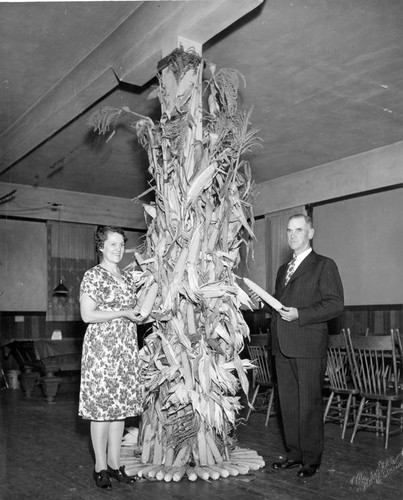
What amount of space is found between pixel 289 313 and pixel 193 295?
62 cm

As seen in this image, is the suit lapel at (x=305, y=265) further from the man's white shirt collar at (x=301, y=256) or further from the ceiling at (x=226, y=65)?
the ceiling at (x=226, y=65)

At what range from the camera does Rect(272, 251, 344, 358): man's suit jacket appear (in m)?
3.53

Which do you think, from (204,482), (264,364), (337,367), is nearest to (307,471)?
(204,482)

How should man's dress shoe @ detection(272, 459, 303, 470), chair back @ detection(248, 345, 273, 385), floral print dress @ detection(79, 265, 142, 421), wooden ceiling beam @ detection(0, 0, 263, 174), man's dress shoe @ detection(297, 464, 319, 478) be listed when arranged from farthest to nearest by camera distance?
chair back @ detection(248, 345, 273, 385) < wooden ceiling beam @ detection(0, 0, 263, 174) < man's dress shoe @ detection(272, 459, 303, 470) < man's dress shoe @ detection(297, 464, 319, 478) < floral print dress @ detection(79, 265, 142, 421)

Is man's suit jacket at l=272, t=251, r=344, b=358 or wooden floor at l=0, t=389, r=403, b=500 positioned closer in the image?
wooden floor at l=0, t=389, r=403, b=500

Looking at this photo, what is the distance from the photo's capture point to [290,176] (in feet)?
34.2

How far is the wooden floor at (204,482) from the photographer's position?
10.4ft

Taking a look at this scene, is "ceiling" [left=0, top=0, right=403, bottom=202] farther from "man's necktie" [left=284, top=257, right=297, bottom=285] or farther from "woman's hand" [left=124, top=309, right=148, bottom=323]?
"woman's hand" [left=124, top=309, right=148, bottom=323]

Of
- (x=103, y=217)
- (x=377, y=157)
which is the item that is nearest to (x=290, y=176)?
(x=377, y=157)

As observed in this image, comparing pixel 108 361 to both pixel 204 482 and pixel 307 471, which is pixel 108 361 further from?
pixel 307 471

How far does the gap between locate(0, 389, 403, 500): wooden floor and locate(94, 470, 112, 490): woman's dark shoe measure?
1.3 inches

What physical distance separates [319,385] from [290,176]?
287 inches
